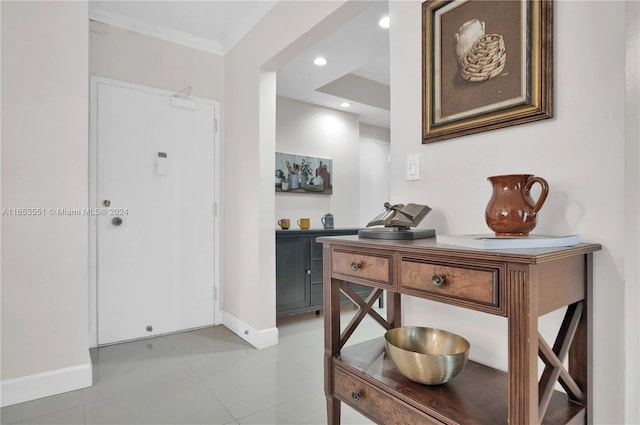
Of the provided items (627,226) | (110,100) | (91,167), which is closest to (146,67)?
(110,100)

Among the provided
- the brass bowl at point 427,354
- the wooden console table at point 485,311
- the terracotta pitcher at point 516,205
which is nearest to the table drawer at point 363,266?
the wooden console table at point 485,311

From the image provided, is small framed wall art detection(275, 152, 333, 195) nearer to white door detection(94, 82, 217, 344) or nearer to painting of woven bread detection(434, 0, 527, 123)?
white door detection(94, 82, 217, 344)

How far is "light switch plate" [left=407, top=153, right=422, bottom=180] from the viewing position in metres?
1.54

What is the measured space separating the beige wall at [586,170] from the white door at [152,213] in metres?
2.47

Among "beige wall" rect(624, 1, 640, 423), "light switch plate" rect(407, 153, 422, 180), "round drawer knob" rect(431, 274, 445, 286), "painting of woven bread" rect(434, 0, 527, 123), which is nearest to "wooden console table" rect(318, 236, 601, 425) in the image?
"round drawer knob" rect(431, 274, 445, 286)


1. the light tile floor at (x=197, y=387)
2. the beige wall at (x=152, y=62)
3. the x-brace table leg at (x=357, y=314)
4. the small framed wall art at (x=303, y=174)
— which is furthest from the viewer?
the small framed wall art at (x=303, y=174)

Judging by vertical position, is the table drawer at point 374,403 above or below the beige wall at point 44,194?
below

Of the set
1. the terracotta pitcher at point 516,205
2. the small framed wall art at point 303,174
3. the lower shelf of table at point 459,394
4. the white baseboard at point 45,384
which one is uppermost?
the small framed wall art at point 303,174

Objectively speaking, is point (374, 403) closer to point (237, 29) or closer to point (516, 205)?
point (516, 205)

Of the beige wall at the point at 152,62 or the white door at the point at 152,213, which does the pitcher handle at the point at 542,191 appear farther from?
the beige wall at the point at 152,62

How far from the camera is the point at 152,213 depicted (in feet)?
9.71

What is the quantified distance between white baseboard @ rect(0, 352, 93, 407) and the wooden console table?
5.41 ft

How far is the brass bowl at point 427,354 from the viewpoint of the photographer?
1145 millimetres

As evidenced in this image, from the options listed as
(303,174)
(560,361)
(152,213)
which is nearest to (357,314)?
(560,361)
